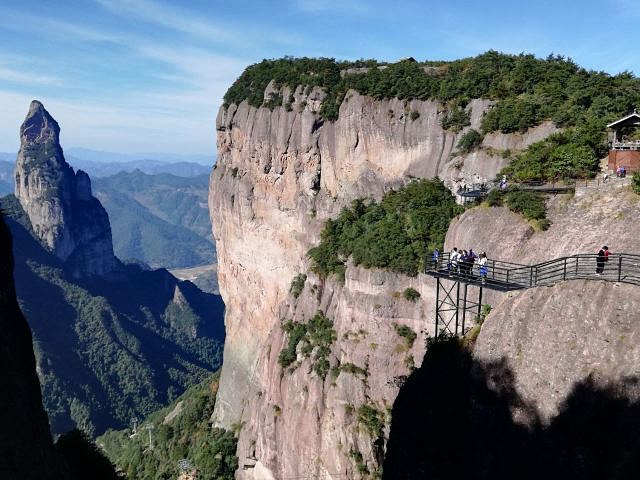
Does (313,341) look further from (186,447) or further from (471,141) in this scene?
(186,447)

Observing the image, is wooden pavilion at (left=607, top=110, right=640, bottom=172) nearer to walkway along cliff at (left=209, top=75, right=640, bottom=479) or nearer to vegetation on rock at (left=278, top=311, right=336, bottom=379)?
walkway along cliff at (left=209, top=75, right=640, bottom=479)

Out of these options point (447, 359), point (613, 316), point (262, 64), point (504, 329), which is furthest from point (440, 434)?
point (262, 64)

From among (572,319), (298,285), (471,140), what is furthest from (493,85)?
(572,319)

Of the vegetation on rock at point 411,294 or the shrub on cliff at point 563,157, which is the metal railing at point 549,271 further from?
the shrub on cliff at point 563,157

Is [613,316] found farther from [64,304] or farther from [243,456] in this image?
[64,304]

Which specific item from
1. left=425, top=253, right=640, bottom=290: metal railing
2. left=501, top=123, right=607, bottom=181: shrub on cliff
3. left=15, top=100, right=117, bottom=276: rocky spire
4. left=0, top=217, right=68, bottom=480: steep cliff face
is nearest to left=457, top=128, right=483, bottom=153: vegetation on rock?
left=501, top=123, right=607, bottom=181: shrub on cliff
